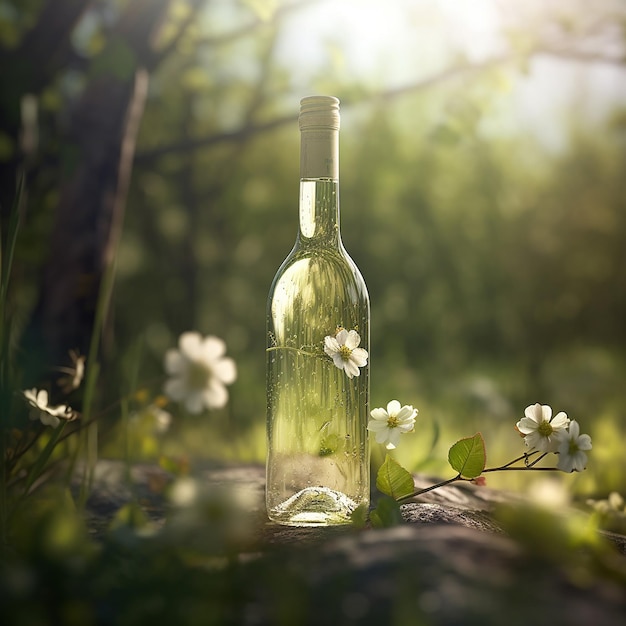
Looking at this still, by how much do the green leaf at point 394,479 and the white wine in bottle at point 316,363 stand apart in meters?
0.24

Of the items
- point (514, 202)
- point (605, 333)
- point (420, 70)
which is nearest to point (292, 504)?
point (420, 70)

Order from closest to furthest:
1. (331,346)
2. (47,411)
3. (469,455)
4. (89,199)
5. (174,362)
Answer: (174,362), (469,455), (47,411), (331,346), (89,199)

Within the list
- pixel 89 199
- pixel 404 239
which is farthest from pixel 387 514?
pixel 404 239

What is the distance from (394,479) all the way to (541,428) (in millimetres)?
276

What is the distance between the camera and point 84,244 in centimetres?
269

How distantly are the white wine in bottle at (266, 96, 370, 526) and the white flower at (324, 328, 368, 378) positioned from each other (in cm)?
7

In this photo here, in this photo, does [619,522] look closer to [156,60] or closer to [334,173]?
[334,173]

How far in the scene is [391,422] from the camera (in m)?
1.50

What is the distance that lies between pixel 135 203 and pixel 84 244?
5064 mm

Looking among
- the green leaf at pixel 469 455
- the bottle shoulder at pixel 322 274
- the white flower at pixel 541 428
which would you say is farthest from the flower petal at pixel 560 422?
the bottle shoulder at pixel 322 274

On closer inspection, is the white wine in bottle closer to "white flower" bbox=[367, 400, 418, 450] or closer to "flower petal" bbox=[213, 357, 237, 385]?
"white flower" bbox=[367, 400, 418, 450]

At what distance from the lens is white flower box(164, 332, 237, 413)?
1.12m

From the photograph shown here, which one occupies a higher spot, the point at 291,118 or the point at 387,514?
the point at 291,118

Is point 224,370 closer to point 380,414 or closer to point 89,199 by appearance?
point 380,414
